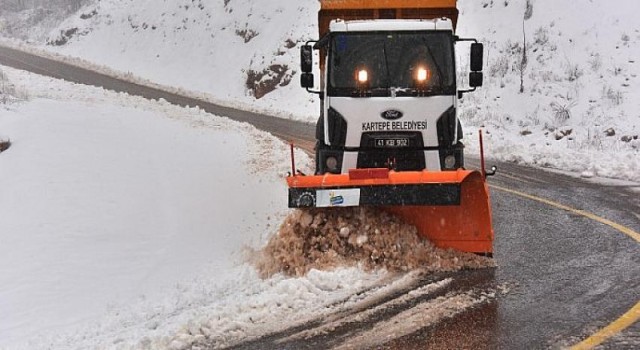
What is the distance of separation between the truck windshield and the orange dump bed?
1.05m

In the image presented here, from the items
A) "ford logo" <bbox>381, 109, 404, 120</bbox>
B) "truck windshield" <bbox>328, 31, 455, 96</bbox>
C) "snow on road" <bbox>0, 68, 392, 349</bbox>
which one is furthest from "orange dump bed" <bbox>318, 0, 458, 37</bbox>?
"snow on road" <bbox>0, 68, 392, 349</bbox>

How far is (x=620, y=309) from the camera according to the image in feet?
14.8

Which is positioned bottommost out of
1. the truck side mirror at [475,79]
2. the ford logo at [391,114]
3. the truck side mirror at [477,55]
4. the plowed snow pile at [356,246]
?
the plowed snow pile at [356,246]

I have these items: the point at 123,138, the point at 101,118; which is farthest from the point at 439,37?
the point at 101,118

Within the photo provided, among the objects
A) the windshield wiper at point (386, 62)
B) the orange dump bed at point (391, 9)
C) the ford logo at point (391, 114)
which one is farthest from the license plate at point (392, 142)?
the orange dump bed at point (391, 9)

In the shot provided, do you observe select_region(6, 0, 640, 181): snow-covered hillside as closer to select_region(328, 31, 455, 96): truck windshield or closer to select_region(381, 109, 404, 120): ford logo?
select_region(328, 31, 455, 96): truck windshield

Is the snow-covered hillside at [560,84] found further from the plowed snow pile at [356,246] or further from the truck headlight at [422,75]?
the plowed snow pile at [356,246]

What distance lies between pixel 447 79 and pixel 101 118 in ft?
23.8

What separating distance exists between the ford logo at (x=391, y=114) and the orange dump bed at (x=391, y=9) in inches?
68.6

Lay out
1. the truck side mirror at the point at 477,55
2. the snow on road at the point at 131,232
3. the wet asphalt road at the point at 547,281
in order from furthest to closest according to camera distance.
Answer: the truck side mirror at the point at 477,55
the snow on road at the point at 131,232
the wet asphalt road at the point at 547,281

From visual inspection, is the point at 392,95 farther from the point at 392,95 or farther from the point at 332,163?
the point at 332,163

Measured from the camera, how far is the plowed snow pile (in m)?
5.50

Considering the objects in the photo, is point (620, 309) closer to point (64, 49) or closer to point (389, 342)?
point (389, 342)

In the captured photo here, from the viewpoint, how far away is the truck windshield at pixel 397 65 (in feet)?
22.1
